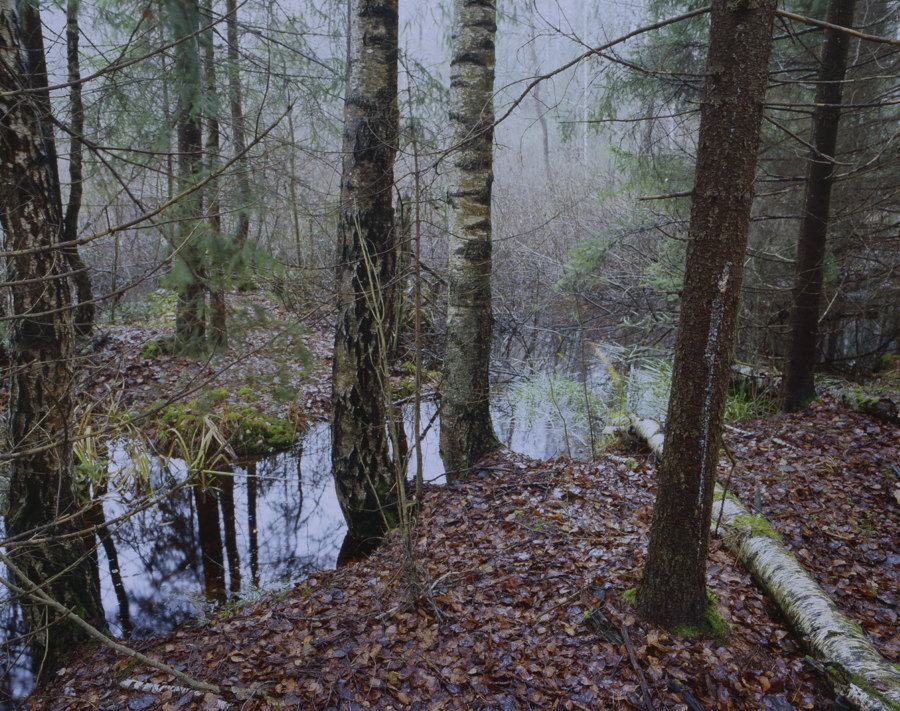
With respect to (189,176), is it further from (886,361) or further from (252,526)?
(886,361)

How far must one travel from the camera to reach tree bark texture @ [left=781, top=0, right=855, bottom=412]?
17.3 ft

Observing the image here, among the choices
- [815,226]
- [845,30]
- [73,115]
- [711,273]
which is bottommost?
[711,273]

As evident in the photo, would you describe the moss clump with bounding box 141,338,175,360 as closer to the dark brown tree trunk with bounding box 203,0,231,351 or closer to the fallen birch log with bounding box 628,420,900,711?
the dark brown tree trunk with bounding box 203,0,231,351

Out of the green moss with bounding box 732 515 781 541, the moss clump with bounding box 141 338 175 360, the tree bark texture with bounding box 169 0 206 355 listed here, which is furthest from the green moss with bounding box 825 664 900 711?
the moss clump with bounding box 141 338 175 360

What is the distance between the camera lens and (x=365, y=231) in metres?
4.61

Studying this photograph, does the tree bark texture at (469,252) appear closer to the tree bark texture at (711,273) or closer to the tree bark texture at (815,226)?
the tree bark texture at (711,273)

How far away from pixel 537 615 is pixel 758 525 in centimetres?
180

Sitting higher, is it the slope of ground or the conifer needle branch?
the conifer needle branch

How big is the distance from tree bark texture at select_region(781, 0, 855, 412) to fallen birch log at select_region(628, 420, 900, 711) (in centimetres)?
293

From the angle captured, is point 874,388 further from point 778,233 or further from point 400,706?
point 400,706

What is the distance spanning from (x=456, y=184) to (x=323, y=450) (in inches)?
171

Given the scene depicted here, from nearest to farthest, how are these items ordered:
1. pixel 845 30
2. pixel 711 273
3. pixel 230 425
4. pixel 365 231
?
pixel 845 30 → pixel 711 273 → pixel 365 231 → pixel 230 425

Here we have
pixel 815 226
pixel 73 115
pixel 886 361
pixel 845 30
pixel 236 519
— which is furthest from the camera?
pixel 886 361

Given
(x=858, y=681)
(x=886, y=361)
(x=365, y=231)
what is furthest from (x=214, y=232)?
(x=886, y=361)
